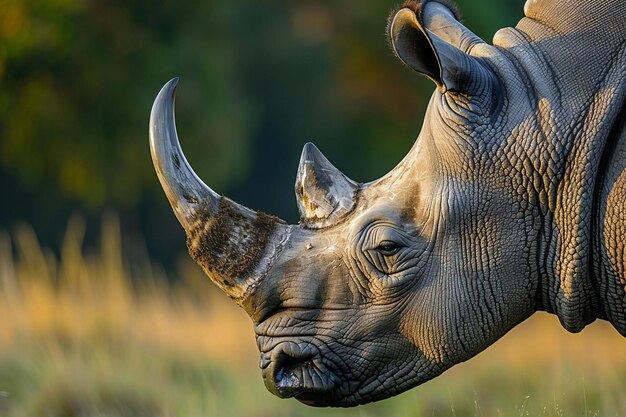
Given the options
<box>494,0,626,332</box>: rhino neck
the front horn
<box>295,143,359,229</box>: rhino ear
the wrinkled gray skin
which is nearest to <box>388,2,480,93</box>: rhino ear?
A: the wrinkled gray skin

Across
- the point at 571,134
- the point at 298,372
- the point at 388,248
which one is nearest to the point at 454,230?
the point at 388,248

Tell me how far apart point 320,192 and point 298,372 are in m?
0.67

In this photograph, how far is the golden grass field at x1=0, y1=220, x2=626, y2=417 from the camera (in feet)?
22.0

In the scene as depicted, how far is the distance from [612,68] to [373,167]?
18912mm

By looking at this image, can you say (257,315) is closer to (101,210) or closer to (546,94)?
(546,94)

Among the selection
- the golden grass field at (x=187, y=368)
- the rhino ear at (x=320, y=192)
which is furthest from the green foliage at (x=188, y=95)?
the rhino ear at (x=320, y=192)

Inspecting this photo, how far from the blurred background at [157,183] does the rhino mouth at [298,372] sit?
1150 millimetres

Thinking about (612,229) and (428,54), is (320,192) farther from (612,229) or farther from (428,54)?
(612,229)

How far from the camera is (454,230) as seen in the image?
14.4 ft

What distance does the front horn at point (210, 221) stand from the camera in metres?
4.52

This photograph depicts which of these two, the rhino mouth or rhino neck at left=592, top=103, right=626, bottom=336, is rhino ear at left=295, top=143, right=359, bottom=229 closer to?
the rhino mouth

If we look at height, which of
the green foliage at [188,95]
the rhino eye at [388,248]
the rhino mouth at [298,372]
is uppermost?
the green foliage at [188,95]

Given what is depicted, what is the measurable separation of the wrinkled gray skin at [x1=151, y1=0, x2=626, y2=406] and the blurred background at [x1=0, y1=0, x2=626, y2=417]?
3.65 ft

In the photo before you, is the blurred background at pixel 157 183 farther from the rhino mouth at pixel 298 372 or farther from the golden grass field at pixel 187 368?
the rhino mouth at pixel 298 372
